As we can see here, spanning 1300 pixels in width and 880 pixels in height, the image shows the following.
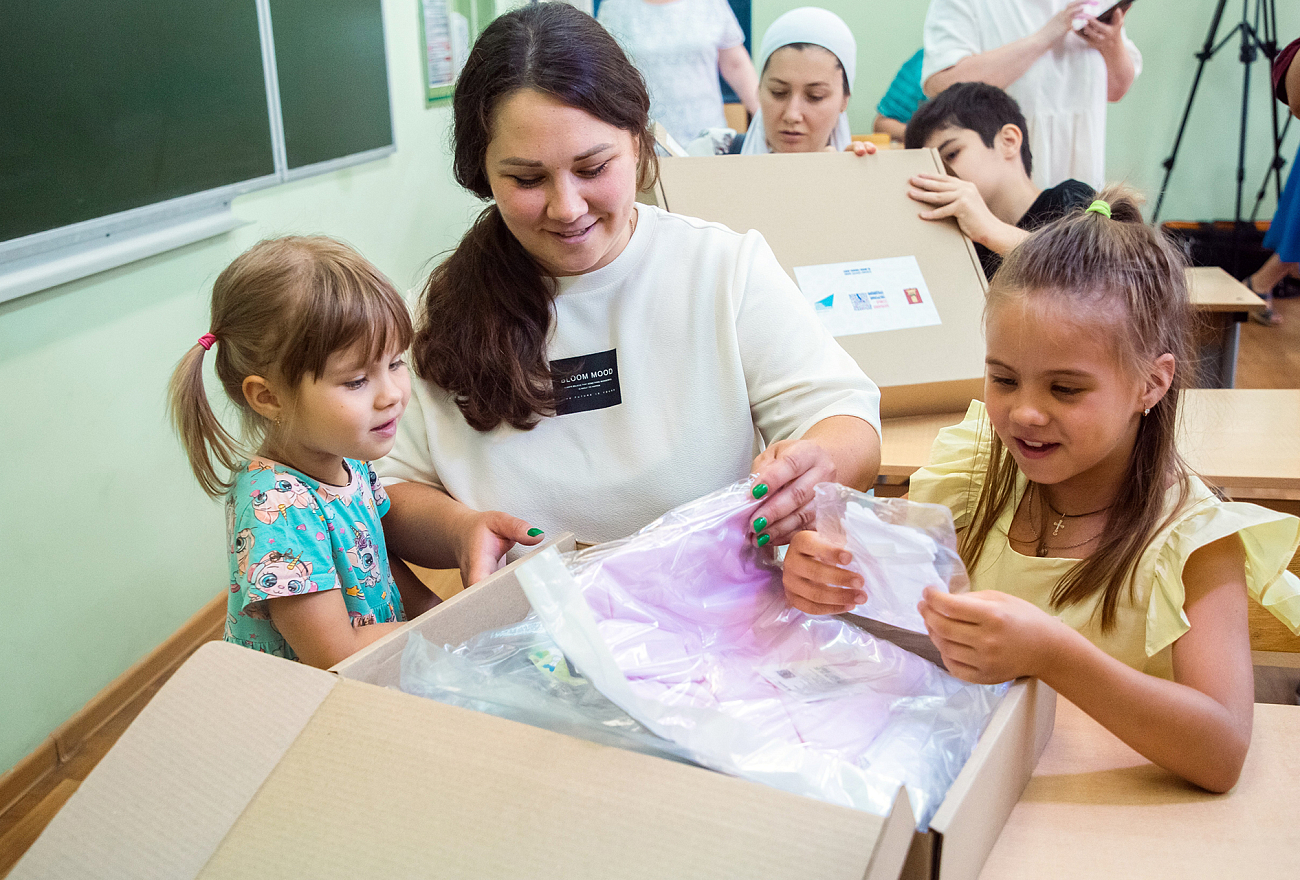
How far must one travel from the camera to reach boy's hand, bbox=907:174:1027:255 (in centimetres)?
177

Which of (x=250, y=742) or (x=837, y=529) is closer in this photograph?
(x=250, y=742)

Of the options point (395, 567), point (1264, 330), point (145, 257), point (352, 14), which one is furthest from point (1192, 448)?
point (1264, 330)

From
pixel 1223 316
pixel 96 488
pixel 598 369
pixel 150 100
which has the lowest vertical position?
pixel 96 488

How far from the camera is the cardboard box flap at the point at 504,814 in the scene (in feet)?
1.55

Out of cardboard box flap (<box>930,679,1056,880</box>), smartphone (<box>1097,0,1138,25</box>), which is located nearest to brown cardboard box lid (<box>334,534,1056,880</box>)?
cardboard box flap (<box>930,679,1056,880</box>)

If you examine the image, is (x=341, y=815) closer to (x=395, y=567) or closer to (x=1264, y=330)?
(x=395, y=567)

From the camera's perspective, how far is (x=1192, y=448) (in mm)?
1420

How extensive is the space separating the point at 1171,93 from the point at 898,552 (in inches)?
206

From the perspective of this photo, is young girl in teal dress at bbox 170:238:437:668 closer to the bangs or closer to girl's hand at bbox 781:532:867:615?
Result: the bangs

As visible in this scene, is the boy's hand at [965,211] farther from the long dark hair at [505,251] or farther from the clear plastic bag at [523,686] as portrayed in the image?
the clear plastic bag at [523,686]

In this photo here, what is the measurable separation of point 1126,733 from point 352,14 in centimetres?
284

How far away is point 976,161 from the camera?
6.81 feet

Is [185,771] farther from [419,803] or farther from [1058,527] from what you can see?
[1058,527]

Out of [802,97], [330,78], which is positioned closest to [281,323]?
[802,97]
